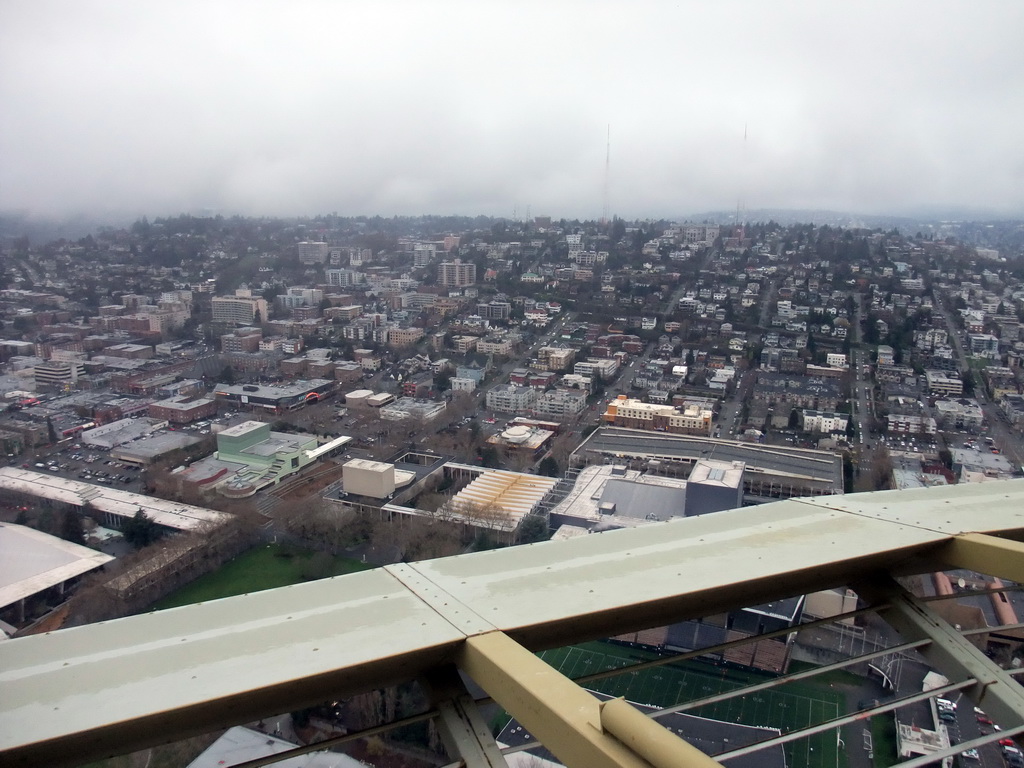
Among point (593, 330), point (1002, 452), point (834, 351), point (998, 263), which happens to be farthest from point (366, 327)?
point (998, 263)

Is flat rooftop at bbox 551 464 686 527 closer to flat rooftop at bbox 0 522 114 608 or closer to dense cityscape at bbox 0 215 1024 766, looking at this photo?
dense cityscape at bbox 0 215 1024 766

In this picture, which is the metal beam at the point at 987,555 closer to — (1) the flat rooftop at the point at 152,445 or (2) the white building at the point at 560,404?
(1) the flat rooftop at the point at 152,445

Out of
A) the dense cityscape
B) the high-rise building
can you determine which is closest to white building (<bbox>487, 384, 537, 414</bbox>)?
the dense cityscape

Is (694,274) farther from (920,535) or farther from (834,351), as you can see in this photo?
(920,535)

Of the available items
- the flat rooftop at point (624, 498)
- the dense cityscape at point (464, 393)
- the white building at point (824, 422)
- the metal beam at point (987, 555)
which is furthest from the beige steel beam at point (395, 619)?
the white building at point (824, 422)

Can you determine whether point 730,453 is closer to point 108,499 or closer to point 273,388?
point 108,499
